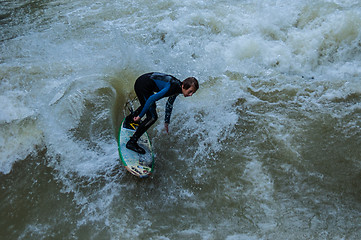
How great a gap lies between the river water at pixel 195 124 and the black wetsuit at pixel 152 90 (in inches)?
25.9

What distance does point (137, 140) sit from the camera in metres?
3.59

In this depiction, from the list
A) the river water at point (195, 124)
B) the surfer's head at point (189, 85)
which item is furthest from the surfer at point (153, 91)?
the river water at point (195, 124)

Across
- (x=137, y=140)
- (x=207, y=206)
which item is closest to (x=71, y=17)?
(x=137, y=140)

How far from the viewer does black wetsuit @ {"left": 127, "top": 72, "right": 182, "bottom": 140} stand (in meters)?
3.22

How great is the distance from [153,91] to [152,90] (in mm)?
27

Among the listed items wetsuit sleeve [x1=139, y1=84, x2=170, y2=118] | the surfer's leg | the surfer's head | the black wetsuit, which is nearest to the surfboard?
the surfer's leg

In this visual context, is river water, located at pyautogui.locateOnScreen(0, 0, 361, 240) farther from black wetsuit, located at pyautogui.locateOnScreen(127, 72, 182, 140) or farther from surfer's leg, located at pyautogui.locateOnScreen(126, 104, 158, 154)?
black wetsuit, located at pyautogui.locateOnScreen(127, 72, 182, 140)

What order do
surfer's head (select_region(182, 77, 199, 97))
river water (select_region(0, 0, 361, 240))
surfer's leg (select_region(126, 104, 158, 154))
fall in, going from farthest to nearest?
surfer's leg (select_region(126, 104, 158, 154))
river water (select_region(0, 0, 361, 240))
surfer's head (select_region(182, 77, 199, 97))

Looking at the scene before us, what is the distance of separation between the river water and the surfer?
54 cm

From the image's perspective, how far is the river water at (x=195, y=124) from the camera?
3.16 meters

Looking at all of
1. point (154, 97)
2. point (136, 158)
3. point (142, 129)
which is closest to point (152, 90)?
point (154, 97)

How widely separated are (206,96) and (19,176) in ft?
9.57

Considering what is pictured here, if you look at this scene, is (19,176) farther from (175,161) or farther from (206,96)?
(206,96)

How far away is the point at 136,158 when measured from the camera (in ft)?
11.7
